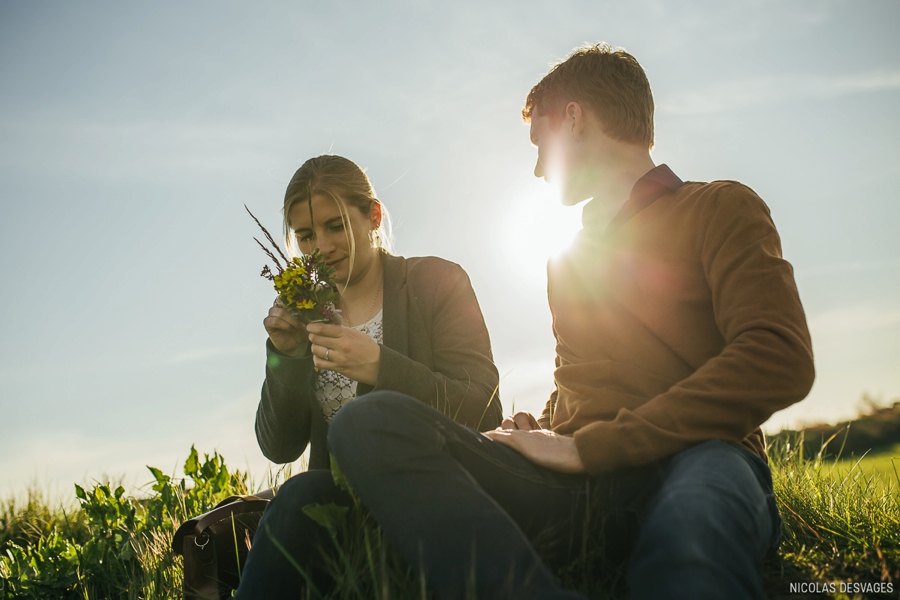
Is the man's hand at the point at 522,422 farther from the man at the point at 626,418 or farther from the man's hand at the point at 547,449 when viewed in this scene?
the man's hand at the point at 547,449

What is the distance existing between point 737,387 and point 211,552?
6.68 ft

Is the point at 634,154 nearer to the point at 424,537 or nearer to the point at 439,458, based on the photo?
the point at 439,458

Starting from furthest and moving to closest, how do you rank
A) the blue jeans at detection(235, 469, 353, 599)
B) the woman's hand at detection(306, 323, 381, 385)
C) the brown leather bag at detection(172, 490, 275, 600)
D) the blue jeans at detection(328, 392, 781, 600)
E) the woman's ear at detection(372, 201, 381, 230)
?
the woman's ear at detection(372, 201, 381, 230) < the woman's hand at detection(306, 323, 381, 385) < the brown leather bag at detection(172, 490, 275, 600) < the blue jeans at detection(235, 469, 353, 599) < the blue jeans at detection(328, 392, 781, 600)

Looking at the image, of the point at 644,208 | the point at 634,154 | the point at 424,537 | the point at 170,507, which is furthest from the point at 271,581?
the point at 170,507

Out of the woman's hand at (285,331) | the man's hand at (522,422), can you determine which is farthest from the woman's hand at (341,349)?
the man's hand at (522,422)

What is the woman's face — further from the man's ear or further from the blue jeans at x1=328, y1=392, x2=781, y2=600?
the blue jeans at x1=328, y1=392, x2=781, y2=600

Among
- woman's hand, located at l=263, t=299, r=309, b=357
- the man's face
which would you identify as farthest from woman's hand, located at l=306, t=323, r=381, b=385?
the man's face

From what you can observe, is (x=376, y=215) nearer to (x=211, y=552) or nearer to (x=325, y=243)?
(x=325, y=243)

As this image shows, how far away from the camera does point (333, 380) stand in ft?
10.9

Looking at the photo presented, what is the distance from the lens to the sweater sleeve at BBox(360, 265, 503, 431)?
274cm

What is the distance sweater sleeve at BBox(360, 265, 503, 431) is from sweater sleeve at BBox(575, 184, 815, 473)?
3.57ft

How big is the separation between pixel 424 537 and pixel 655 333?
1.10 m

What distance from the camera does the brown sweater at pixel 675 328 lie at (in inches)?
67.7

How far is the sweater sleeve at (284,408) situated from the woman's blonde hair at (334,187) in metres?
0.62
